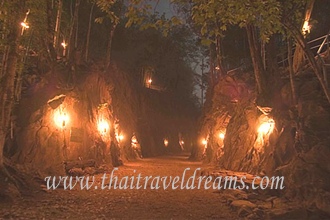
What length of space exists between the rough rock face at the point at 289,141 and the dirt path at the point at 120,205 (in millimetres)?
2260

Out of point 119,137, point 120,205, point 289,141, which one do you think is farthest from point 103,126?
point 289,141

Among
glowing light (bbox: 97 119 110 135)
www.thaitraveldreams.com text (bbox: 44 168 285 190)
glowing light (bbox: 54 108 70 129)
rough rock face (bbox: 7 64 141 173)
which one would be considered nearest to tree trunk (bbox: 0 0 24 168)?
www.thaitraveldreams.com text (bbox: 44 168 285 190)

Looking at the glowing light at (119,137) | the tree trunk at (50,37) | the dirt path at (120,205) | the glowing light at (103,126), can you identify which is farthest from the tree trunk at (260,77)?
the glowing light at (119,137)

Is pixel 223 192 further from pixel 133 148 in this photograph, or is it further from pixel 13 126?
pixel 133 148

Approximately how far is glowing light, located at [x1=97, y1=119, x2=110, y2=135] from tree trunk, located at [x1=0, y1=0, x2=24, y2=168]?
10.1 metres

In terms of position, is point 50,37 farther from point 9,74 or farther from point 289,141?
point 289,141

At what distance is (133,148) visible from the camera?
29953 millimetres

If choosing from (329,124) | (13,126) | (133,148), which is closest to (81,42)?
(133,148)

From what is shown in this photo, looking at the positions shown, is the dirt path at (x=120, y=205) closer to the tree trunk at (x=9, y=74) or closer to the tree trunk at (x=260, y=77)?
the tree trunk at (x=9, y=74)

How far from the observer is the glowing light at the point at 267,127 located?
506 inches

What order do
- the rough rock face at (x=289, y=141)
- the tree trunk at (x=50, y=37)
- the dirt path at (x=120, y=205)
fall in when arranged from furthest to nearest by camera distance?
the tree trunk at (x=50, y=37) → the rough rock face at (x=289, y=141) → the dirt path at (x=120, y=205)

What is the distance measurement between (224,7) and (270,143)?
7.19 meters

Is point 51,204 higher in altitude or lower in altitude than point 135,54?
lower

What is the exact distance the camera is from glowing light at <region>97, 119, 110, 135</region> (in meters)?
19.6
